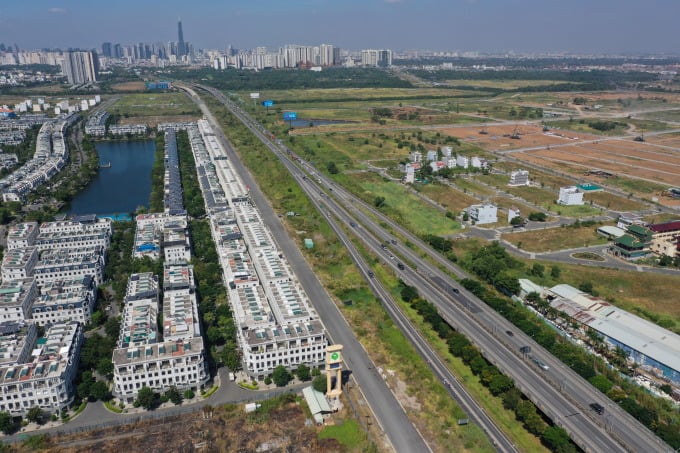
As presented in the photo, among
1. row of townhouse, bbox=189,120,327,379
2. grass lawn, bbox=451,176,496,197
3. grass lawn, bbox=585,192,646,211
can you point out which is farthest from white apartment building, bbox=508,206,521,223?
row of townhouse, bbox=189,120,327,379

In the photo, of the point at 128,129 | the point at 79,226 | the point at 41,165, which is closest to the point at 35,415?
the point at 79,226

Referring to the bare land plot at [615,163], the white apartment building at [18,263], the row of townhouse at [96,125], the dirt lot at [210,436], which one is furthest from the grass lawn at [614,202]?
the row of townhouse at [96,125]

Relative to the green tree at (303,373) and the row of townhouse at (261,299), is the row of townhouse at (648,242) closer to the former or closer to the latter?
the row of townhouse at (261,299)

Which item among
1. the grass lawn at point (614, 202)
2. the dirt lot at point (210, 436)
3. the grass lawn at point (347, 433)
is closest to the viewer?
the dirt lot at point (210, 436)

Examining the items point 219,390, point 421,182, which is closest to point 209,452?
point 219,390

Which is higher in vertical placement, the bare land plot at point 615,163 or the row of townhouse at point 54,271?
the bare land plot at point 615,163

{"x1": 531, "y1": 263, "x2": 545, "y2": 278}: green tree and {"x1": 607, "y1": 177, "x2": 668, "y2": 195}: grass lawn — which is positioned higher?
{"x1": 607, "y1": 177, "x2": 668, "y2": 195}: grass lawn

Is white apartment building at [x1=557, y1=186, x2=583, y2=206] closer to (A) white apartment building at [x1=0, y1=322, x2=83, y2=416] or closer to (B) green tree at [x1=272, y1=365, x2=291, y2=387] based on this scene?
(B) green tree at [x1=272, y1=365, x2=291, y2=387]
